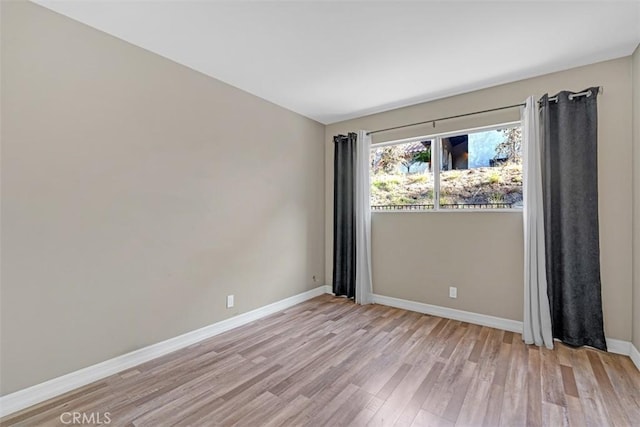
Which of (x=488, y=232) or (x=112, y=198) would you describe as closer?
(x=112, y=198)

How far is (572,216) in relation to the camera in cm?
262

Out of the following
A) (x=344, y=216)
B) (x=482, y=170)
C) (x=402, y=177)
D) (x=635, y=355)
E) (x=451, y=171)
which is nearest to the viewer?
(x=635, y=355)

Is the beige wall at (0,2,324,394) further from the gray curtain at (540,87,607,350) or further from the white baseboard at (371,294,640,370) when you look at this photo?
the gray curtain at (540,87,607,350)

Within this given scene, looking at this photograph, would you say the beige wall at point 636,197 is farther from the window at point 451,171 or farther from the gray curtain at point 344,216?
the gray curtain at point 344,216

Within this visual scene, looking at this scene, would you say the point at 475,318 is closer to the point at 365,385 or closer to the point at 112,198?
the point at 365,385

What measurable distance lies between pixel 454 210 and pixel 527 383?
1834mm

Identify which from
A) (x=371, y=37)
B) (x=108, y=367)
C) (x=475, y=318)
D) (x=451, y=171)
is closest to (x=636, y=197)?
(x=451, y=171)

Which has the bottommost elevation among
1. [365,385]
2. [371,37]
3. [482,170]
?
[365,385]

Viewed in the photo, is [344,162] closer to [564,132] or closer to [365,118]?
[365,118]

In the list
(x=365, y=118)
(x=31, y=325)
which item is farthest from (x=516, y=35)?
(x=31, y=325)

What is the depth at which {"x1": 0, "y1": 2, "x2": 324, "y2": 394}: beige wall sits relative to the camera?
72.3 inches

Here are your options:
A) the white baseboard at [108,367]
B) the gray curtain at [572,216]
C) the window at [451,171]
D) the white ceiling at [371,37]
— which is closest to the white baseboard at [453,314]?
the gray curtain at [572,216]

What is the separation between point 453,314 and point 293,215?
7.64 feet

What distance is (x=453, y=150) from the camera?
11.4 ft
